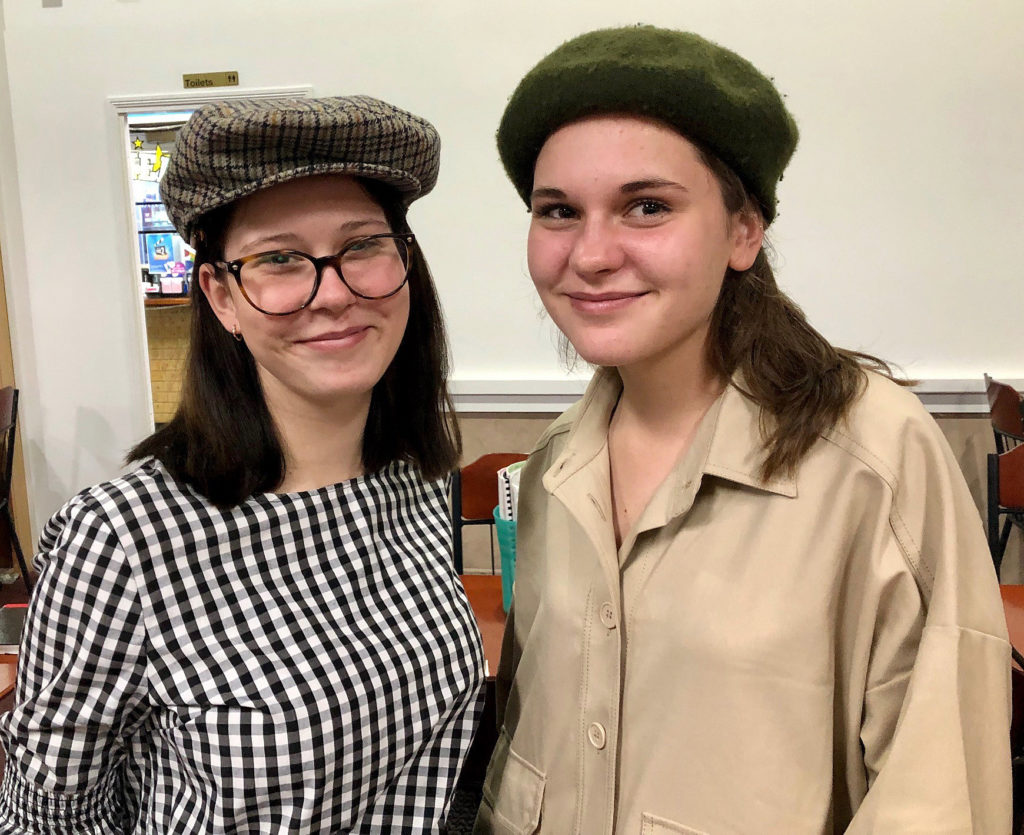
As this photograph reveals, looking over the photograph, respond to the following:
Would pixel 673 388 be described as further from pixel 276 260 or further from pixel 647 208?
pixel 276 260

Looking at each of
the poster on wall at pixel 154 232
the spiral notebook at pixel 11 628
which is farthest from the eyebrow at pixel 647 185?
the poster on wall at pixel 154 232

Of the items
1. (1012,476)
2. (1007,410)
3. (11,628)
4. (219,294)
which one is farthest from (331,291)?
(1007,410)

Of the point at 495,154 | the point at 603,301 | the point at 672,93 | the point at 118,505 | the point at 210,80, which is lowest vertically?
the point at 118,505

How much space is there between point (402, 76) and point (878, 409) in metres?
3.31

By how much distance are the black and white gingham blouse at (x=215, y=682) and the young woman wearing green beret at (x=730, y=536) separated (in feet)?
0.74

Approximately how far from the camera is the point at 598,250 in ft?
3.02

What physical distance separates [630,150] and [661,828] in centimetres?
82

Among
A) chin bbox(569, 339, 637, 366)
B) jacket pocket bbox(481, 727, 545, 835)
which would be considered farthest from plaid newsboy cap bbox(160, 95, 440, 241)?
jacket pocket bbox(481, 727, 545, 835)

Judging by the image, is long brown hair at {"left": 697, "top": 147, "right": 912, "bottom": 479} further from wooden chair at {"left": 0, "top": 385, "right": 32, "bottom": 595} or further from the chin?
wooden chair at {"left": 0, "top": 385, "right": 32, "bottom": 595}

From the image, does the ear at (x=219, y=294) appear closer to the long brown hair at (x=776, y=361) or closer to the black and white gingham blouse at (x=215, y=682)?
the black and white gingham blouse at (x=215, y=682)

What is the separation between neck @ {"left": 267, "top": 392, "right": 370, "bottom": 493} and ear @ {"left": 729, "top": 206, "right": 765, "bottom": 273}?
569mm

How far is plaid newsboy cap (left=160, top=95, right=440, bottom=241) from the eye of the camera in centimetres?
90

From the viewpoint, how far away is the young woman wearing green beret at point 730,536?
0.85 m

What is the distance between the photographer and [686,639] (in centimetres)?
93
